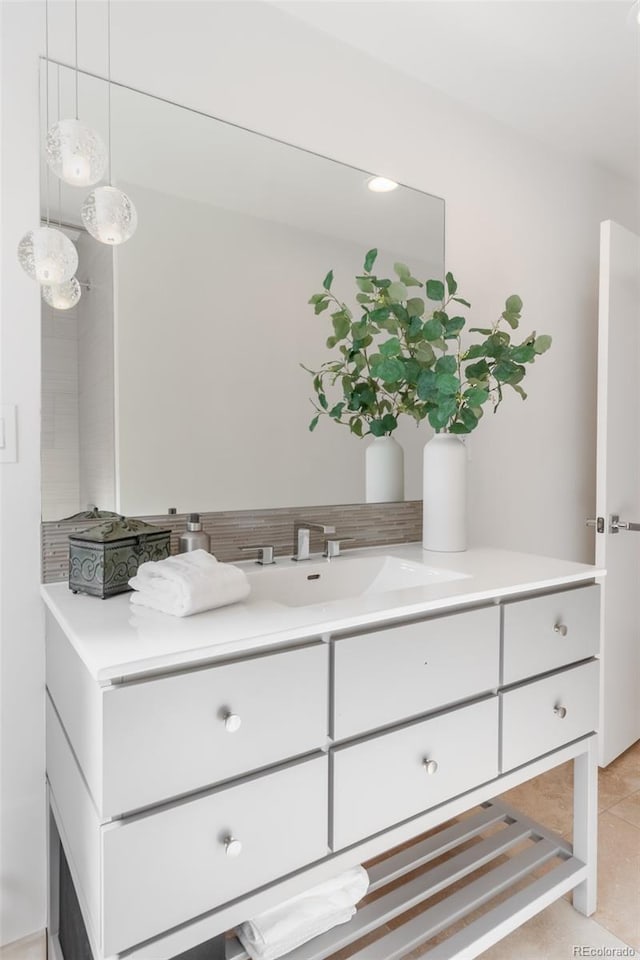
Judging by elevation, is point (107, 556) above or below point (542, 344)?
below

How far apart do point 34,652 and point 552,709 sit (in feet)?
4.01

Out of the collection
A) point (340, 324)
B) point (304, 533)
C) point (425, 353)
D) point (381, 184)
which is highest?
point (381, 184)

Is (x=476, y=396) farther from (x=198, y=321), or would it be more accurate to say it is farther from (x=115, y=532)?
(x=115, y=532)

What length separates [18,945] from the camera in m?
1.36

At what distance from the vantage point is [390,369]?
5.30ft

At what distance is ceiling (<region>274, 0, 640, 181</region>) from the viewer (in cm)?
170

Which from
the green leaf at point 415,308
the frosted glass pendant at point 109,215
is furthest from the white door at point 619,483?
the frosted glass pendant at point 109,215

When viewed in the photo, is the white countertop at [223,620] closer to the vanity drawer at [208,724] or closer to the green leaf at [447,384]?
the vanity drawer at [208,724]

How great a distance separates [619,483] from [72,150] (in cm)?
216

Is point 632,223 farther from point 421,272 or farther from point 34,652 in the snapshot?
point 34,652

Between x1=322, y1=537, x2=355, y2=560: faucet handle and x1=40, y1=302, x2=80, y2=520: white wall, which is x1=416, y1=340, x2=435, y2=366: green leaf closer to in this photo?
x1=322, y1=537, x2=355, y2=560: faucet handle

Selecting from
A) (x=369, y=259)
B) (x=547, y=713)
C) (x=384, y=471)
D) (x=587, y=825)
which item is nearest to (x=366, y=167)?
(x=369, y=259)

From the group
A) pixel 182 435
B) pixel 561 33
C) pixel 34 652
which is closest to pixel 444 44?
pixel 561 33

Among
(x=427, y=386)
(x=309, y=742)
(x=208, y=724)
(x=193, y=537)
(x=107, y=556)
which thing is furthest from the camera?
(x=427, y=386)
